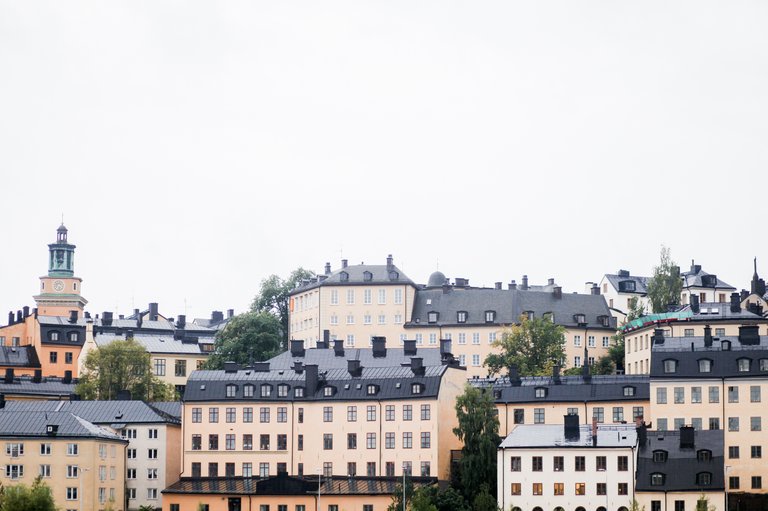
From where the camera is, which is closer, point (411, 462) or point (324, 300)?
point (411, 462)

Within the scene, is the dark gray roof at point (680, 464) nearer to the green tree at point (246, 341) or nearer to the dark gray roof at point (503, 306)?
the green tree at point (246, 341)

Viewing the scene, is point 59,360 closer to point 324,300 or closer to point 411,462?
point 324,300

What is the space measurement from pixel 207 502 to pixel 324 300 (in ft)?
171

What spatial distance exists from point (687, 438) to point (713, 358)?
39.2 ft

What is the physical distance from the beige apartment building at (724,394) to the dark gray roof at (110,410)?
42211mm

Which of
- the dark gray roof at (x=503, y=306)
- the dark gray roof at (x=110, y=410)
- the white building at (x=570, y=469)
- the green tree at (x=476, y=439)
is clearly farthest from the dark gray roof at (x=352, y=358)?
the dark gray roof at (x=503, y=306)

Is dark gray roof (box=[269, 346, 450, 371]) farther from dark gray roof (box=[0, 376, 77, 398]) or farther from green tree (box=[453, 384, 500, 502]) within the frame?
dark gray roof (box=[0, 376, 77, 398])

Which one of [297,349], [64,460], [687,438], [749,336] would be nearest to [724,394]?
[749,336]

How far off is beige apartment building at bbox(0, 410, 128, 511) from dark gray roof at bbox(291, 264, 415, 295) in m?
51.1

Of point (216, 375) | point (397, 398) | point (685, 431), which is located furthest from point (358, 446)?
point (685, 431)

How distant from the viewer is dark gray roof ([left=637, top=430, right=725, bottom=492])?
4887 inches

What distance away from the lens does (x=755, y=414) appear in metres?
134

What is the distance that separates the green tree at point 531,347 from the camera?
17100 centimetres

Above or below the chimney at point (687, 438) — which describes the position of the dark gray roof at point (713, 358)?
A: above
